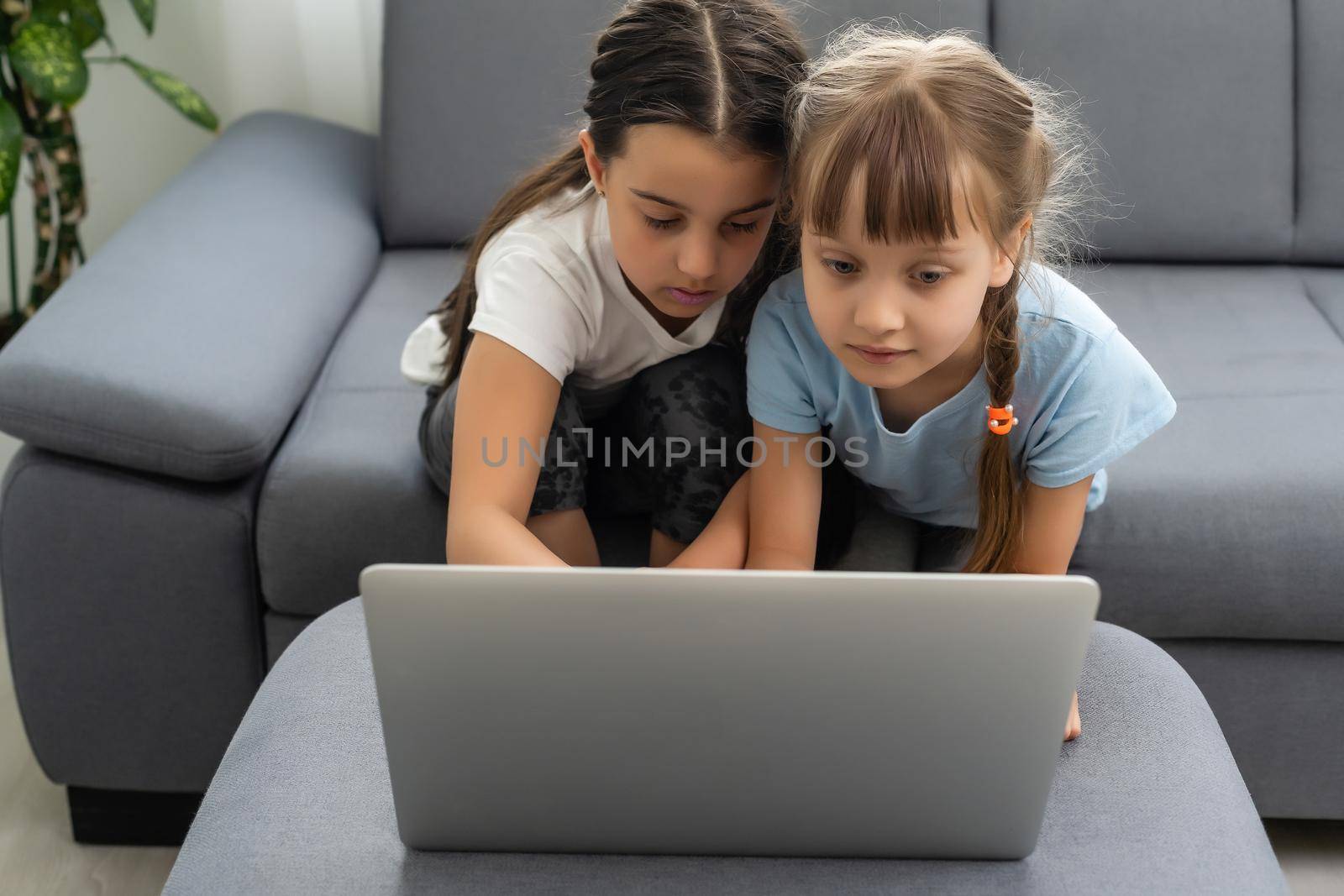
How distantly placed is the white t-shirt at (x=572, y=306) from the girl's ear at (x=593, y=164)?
0.16 feet

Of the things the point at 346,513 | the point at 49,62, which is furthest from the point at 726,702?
the point at 49,62

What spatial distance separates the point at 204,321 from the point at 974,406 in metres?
0.83

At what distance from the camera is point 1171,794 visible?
0.90 metres

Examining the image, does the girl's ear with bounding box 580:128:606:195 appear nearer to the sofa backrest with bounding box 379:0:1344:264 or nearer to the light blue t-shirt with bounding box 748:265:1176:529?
the light blue t-shirt with bounding box 748:265:1176:529

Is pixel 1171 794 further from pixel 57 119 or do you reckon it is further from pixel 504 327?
pixel 57 119

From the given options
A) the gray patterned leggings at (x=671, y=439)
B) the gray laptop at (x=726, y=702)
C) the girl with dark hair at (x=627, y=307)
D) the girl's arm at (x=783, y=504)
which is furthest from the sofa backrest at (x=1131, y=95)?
the gray laptop at (x=726, y=702)

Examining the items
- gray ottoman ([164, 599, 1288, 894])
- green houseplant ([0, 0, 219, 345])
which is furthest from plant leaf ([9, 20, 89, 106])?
gray ottoman ([164, 599, 1288, 894])

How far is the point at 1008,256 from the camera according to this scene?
1018 mm

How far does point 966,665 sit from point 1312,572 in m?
0.76

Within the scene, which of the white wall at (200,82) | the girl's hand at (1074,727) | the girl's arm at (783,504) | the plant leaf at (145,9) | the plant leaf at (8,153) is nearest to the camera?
the girl's hand at (1074,727)

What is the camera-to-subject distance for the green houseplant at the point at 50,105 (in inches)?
67.0

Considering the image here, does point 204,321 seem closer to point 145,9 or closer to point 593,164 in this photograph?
point 593,164

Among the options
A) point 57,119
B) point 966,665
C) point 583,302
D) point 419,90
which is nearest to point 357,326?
point 419,90

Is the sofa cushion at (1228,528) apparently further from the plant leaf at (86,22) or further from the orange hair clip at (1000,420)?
the plant leaf at (86,22)
